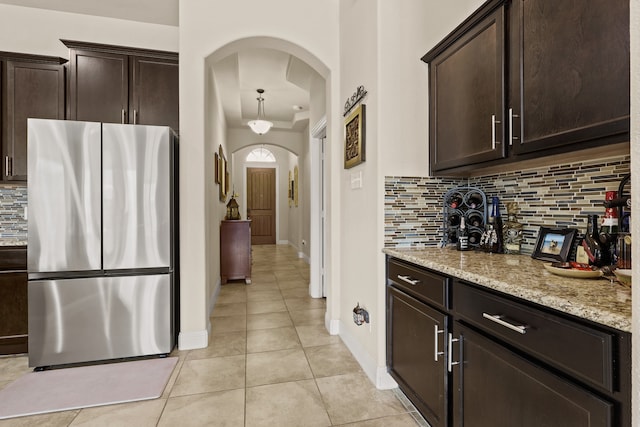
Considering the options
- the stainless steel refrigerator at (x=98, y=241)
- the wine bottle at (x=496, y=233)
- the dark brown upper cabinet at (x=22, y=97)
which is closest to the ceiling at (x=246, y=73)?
the dark brown upper cabinet at (x=22, y=97)

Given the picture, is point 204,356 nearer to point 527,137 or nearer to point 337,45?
point 527,137

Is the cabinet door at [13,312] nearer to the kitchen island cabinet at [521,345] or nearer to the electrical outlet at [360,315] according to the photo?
the electrical outlet at [360,315]

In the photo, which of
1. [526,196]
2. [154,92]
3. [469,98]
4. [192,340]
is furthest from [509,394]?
[154,92]

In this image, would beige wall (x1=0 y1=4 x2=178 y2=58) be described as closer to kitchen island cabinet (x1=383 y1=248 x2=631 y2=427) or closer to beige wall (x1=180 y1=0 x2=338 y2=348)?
beige wall (x1=180 y1=0 x2=338 y2=348)

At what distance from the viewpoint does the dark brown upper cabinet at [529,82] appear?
41.4 inches

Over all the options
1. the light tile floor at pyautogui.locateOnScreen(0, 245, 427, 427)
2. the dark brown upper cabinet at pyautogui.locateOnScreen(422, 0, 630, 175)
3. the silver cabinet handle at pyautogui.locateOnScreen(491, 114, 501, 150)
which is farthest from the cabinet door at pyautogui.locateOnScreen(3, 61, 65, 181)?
the silver cabinet handle at pyautogui.locateOnScreen(491, 114, 501, 150)

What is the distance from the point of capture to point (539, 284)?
106 centimetres

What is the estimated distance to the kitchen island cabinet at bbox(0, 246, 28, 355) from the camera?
2469 mm

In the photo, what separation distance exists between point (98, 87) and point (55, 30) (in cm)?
83

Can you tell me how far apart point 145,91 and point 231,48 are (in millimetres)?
866

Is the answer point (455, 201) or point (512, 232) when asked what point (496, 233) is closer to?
point (512, 232)

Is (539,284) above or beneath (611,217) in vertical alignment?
beneath

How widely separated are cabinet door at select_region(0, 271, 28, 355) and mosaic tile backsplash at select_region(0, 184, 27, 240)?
705mm

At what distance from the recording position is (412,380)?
5.67ft
